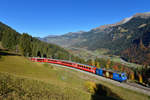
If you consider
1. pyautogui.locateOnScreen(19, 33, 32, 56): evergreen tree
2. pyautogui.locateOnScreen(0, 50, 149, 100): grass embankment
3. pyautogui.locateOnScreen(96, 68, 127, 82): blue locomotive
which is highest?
pyautogui.locateOnScreen(19, 33, 32, 56): evergreen tree

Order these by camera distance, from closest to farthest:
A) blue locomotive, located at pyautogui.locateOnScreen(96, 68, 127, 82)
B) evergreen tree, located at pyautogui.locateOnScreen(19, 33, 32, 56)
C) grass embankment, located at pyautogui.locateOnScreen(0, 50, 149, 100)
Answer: grass embankment, located at pyautogui.locateOnScreen(0, 50, 149, 100), blue locomotive, located at pyautogui.locateOnScreen(96, 68, 127, 82), evergreen tree, located at pyautogui.locateOnScreen(19, 33, 32, 56)

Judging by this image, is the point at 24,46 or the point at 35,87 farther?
the point at 24,46

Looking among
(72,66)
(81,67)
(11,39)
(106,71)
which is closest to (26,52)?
(11,39)

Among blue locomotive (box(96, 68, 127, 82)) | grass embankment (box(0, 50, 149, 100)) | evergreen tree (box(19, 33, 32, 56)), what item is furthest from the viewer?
evergreen tree (box(19, 33, 32, 56))

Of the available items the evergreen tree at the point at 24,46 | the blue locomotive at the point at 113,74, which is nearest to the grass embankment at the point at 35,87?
the blue locomotive at the point at 113,74

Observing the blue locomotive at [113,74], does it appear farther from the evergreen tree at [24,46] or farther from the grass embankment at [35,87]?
the evergreen tree at [24,46]

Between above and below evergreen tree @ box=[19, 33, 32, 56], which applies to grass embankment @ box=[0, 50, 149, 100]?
below

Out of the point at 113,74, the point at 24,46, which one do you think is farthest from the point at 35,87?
the point at 24,46

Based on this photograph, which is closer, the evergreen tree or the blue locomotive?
the blue locomotive

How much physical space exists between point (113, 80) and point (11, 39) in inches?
2977

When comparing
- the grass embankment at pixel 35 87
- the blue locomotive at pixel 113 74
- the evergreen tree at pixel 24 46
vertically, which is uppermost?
the evergreen tree at pixel 24 46

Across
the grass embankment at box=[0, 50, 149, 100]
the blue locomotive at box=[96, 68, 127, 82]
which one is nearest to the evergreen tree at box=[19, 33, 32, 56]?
the grass embankment at box=[0, 50, 149, 100]

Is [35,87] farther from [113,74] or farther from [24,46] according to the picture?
[24,46]

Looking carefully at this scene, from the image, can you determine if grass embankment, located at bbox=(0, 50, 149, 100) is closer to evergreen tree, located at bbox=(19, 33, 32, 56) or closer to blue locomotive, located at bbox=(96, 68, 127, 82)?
blue locomotive, located at bbox=(96, 68, 127, 82)
